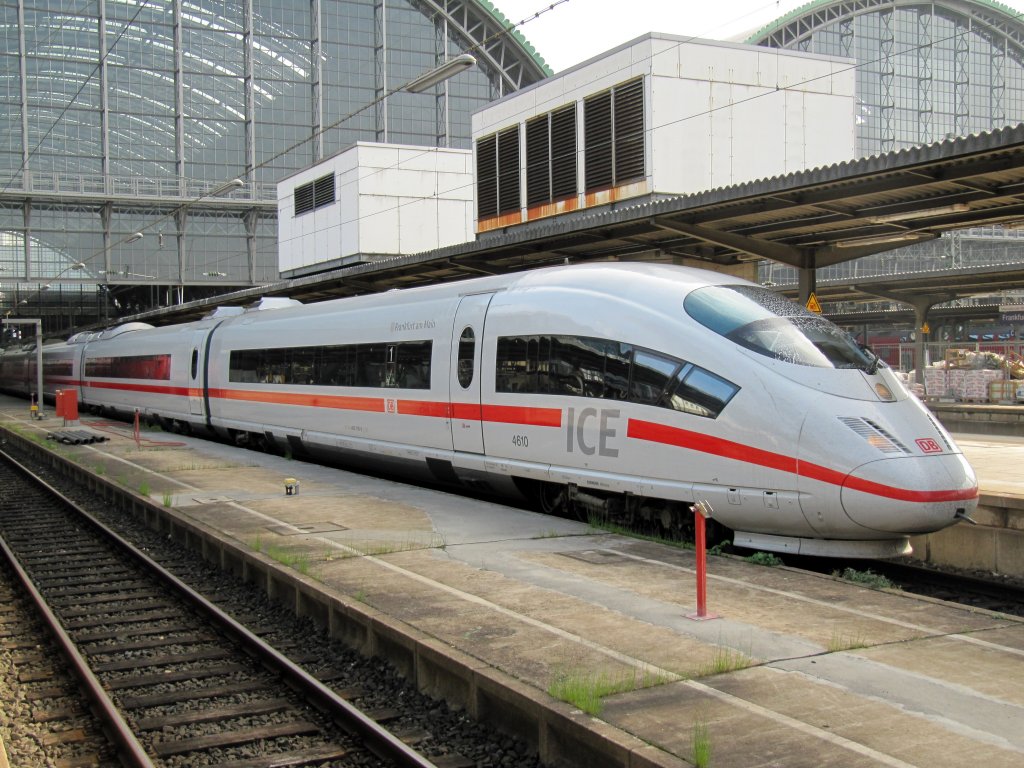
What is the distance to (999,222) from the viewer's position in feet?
49.2

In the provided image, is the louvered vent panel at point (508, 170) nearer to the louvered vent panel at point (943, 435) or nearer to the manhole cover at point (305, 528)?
the manhole cover at point (305, 528)

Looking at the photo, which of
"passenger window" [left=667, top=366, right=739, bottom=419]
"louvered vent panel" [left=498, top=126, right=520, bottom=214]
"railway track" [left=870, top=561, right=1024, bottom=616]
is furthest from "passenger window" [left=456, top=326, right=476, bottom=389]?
"louvered vent panel" [left=498, top=126, right=520, bottom=214]

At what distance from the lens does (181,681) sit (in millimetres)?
6527

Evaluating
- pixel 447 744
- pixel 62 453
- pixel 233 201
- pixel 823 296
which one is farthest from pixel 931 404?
pixel 233 201

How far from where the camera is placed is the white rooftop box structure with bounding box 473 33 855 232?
23.8 m

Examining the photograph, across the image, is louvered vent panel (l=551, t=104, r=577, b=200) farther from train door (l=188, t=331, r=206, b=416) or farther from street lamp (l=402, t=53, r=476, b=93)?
street lamp (l=402, t=53, r=476, b=93)

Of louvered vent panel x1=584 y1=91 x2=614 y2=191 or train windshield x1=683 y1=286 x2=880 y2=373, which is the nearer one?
train windshield x1=683 y1=286 x2=880 y2=373

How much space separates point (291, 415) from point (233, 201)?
33.4m

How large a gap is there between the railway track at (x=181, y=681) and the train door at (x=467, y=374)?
12.6ft

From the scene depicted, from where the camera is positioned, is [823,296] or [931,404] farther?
[823,296]

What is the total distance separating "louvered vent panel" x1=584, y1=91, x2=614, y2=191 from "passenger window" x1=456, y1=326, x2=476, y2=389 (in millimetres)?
13965

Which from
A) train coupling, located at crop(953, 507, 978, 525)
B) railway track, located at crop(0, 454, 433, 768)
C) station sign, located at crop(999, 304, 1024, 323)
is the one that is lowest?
railway track, located at crop(0, 454, 433, 768)

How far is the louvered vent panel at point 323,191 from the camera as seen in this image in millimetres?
39531

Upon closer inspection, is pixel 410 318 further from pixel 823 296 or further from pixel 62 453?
pixel 823 296
